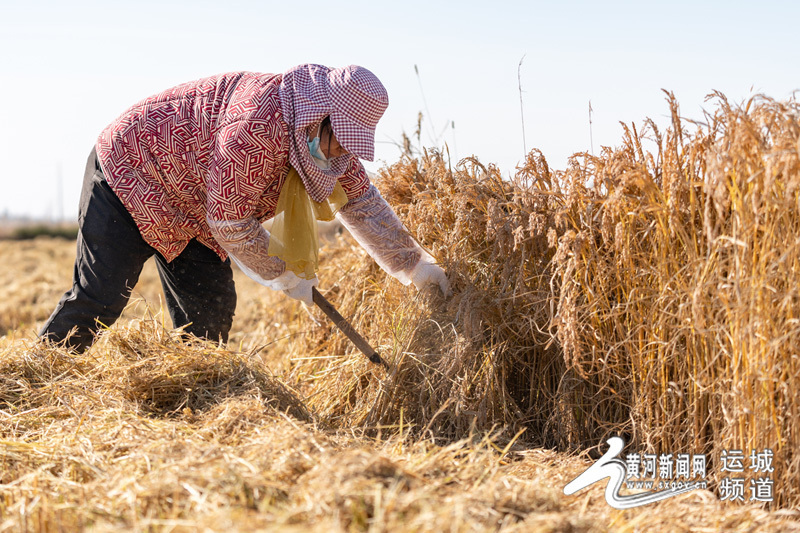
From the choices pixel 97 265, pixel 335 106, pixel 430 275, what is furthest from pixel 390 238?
pixel 97 265

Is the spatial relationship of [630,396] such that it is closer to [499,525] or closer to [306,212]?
[499,525]

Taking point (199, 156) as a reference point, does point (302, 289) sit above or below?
below

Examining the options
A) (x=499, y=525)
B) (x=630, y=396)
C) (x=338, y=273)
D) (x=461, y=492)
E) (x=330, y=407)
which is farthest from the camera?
(x=338, y=273)

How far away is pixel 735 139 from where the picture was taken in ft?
6.32

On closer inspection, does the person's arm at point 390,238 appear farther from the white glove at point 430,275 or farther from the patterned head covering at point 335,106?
the patterned head covering at point 335,106

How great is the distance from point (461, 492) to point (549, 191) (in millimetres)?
1274

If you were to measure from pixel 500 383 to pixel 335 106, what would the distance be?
4.07ft

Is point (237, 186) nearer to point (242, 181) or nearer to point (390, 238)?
point (242, 181)

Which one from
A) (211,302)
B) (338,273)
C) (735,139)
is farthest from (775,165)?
(338,273)

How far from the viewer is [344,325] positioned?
2.80 m

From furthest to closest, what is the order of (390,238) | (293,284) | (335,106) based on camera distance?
(390,238)
(293,284)
(335,106)

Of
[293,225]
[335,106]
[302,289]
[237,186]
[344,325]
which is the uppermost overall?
[335,106]

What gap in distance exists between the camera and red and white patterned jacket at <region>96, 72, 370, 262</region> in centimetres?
243

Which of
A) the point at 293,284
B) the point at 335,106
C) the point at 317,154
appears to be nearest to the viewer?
the point at 335,106
